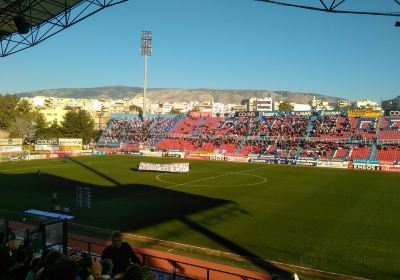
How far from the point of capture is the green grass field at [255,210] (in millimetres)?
17750

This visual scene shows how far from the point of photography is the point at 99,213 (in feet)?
81.7

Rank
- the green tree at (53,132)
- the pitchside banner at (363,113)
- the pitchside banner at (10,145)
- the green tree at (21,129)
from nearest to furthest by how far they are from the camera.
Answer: the pitchside banner at (10,145) < the pitchside banner at (363,113) < the green tree at (53,132) < the green tree at (21,129)

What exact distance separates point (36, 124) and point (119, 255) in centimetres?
9773

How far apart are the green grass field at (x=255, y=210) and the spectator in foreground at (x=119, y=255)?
9.81 m

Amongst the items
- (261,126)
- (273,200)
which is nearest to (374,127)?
(261,126)

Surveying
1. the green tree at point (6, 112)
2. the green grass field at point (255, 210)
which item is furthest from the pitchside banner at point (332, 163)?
the green tree at point (6, 112)

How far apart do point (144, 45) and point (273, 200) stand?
208 feet

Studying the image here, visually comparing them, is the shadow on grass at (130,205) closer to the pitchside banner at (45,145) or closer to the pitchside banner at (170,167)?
the pitchside banner at (170,167)

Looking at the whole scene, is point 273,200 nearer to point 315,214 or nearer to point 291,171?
point 315,214

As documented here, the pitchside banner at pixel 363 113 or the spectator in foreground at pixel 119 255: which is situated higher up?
the pitchside banner at pixel 363 113

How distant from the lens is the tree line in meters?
91.7

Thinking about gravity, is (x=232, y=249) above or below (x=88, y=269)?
below

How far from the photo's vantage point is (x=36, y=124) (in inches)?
3834

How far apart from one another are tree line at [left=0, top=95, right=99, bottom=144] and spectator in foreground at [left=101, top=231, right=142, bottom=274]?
87.8 meters
